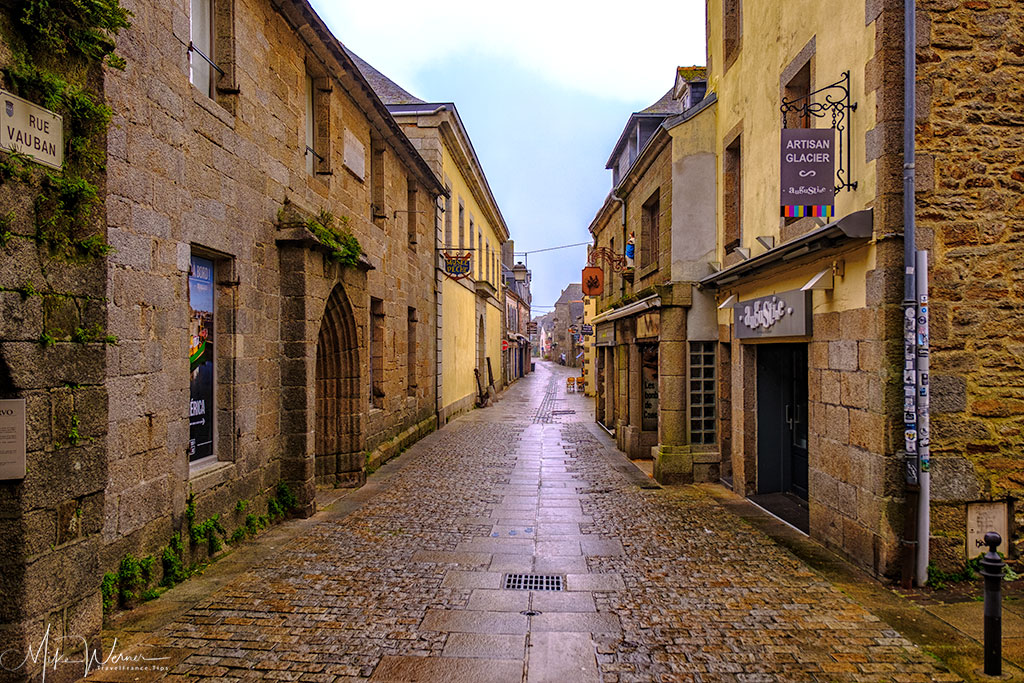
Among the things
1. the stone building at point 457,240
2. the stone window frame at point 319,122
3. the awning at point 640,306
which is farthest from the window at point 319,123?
the stone building at point 457,240

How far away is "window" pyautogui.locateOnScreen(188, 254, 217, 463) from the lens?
6129mm

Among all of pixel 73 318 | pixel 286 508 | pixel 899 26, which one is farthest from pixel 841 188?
pixel 286 508

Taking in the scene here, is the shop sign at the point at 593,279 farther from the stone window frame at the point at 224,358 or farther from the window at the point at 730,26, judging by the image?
the stone window frame at the point at 224,358

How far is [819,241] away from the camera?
590 cm

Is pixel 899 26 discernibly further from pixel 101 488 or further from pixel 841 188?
pixel 101 488

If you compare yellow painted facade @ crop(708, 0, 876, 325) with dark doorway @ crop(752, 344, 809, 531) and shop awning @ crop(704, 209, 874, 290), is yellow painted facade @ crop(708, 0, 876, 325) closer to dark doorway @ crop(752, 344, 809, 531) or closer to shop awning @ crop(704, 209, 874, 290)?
shop awning @ crop(704, 209, 874, 290)

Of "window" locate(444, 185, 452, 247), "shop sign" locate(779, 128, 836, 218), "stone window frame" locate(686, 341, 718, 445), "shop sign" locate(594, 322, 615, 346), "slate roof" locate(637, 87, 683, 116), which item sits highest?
"slate roof" locate(637, 87, 683, 116)

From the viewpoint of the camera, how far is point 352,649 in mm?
4285

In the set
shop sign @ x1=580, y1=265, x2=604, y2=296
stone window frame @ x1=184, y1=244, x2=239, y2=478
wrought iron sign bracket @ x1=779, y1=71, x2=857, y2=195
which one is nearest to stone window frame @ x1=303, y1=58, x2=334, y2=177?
stone window frame @ x1=184, y1=244, x2=239, y2=478

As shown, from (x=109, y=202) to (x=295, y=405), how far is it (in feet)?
11.9

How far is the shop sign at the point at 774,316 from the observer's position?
669 centimetres

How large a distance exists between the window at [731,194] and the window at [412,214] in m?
7.67

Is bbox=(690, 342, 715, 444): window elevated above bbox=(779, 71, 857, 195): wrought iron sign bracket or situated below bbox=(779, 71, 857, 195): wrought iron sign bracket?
below

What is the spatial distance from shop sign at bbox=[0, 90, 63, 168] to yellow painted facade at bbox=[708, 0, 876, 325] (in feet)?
19.4
